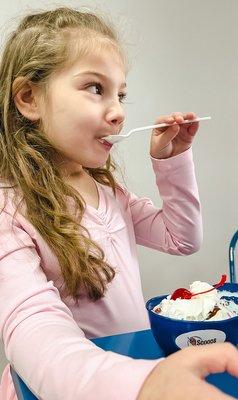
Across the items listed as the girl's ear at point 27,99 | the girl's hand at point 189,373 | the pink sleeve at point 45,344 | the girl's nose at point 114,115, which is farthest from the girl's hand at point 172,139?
the girl's hand at point 189,373

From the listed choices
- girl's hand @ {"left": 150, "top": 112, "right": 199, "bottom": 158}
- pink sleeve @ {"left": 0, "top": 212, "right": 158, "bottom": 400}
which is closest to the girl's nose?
girl's hand @ {"left": 150, "top": 112, "right": 199, "bottom": 158}

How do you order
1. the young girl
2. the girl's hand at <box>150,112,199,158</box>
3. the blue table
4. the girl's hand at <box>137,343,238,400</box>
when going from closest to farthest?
the girl's hand at <box>137,343,238,400</box> → the blue table → the young girl → the girl's hand at <box>150,112,199,158</box>

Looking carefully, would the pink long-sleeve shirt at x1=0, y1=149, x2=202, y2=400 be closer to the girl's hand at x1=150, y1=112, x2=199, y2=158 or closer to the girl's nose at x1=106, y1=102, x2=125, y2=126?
the girl's hand at x1=150, y1=112, x2=199, y2=158

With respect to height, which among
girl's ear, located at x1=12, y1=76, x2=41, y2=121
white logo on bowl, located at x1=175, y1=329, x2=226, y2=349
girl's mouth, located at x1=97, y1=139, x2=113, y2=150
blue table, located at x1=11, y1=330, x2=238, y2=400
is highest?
girl's ear, located at x1=12, y1=76, x2=41, y2=121

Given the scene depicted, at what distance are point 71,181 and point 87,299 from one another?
23 cm

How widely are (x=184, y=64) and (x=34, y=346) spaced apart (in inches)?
54.5

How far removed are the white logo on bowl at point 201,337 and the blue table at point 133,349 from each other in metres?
0.04

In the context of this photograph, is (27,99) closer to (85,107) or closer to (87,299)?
(85,107)

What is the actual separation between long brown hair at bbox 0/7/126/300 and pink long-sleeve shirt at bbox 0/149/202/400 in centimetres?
3

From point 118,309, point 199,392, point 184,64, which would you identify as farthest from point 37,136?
point 184,64

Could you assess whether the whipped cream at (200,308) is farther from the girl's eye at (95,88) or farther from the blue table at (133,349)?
the girl's eye at (95,88)

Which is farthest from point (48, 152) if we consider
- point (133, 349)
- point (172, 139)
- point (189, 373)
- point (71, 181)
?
point (189, 373)

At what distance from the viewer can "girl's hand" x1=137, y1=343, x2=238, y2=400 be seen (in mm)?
253

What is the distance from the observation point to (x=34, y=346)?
0.42 meters
